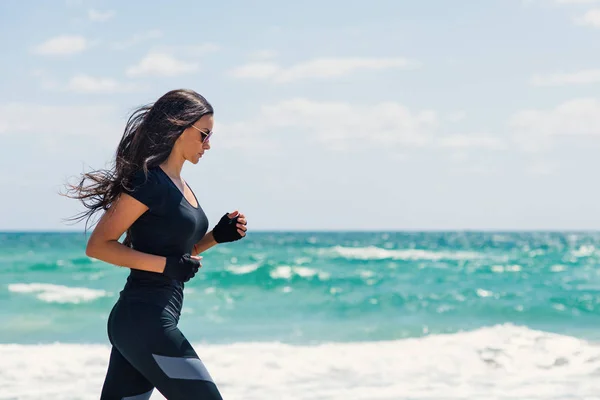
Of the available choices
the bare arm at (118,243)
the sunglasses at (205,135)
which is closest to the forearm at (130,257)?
the bare arm at (118,243)

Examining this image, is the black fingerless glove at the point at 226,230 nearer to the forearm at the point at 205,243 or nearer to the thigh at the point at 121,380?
the forearm at the point at 205,243

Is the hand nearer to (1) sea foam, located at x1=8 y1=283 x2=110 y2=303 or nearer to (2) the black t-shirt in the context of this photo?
(2) the black t-shirt

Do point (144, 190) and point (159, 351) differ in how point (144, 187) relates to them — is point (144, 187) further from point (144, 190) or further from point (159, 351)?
point (159, 351)

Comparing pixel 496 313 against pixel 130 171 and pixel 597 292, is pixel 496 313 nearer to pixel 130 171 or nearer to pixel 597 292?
pixel 597 292

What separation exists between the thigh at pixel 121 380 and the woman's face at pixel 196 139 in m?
0.81

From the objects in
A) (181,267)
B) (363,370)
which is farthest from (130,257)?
(363,370)

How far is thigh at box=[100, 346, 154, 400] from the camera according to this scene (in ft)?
10.5

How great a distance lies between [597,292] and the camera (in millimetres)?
22344

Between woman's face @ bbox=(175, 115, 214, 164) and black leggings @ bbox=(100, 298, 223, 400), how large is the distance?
610mm

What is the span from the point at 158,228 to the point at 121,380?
2.00 feet

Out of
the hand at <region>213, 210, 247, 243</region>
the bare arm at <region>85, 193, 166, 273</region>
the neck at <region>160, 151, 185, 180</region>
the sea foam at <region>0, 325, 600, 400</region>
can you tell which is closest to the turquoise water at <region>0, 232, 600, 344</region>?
the sea foam at <region>0, 325, 600, 400</region>

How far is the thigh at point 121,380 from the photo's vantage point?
3.20 meters

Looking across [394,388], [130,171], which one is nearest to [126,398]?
[130,171]

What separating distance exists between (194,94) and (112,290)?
63.6ft
